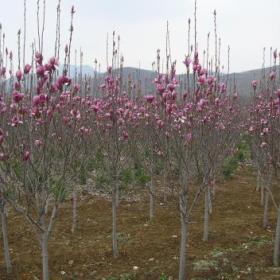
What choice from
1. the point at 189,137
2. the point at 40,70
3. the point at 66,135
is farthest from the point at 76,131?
the point at 40,70

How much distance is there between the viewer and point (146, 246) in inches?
353

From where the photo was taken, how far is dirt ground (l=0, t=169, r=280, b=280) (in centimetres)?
757

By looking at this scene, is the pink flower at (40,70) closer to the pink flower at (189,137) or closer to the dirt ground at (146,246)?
the pink flower at (189,137)

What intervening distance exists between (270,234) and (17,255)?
19.5ft

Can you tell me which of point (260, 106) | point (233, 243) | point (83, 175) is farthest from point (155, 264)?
point (83, 175)

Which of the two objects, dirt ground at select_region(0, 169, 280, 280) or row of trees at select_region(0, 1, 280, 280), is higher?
row of trees at select_region(0, 1, 280, 280)

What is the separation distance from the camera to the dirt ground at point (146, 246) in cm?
757

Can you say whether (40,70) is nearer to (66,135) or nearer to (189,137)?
(66,135)

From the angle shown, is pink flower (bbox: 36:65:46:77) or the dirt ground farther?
the dirt ground

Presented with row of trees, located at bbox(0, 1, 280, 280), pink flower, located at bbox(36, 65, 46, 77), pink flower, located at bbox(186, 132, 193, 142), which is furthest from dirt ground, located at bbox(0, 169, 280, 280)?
pink flower, located at bbox(36, 65, 46, 77)

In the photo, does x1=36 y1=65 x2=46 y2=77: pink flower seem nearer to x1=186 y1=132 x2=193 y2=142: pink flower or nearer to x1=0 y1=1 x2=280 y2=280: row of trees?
x1=0 y1=1 x2=280 y2=280: row of trees

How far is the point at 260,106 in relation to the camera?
8852 mm

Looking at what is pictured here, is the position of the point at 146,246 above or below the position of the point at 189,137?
below

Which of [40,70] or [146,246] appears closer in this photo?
[40,70]
